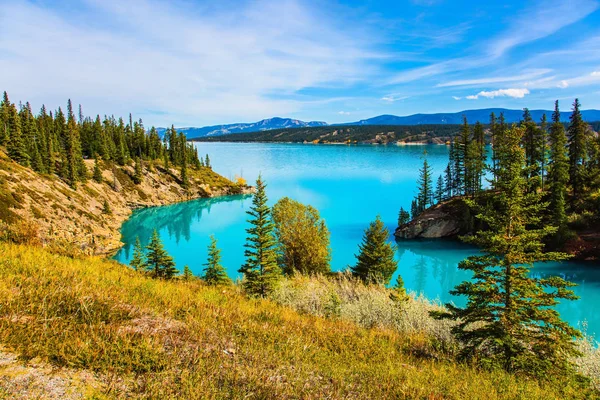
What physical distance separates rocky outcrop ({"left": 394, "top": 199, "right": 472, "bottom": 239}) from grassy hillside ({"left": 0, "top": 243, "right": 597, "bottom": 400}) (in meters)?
49.8

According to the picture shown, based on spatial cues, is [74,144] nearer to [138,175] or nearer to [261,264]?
[138,175]

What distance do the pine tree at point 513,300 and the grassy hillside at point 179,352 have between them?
997mm

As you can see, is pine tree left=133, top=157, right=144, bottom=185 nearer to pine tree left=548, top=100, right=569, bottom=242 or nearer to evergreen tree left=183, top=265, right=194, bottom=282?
evergreen tree left=183, top=265, right=194, bottom=282

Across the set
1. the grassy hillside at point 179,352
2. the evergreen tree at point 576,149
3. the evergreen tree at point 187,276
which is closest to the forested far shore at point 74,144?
the evergreen tree at point 187,276

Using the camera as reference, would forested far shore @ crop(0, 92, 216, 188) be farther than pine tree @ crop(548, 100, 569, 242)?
Yes

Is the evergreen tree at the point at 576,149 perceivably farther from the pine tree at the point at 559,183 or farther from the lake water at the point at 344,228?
the lake water at the point at 344,228

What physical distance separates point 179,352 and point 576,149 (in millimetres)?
57058

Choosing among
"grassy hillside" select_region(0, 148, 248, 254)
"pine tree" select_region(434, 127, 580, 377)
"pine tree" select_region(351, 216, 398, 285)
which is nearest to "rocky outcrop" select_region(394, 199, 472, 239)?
"pine tree" select_region(351, 216, 398, 285)

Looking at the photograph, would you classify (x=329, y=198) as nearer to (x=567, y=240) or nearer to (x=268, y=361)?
(x=567, y=240)

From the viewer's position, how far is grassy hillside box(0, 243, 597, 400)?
409 cm

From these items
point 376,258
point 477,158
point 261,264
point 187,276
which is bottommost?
point 376,258

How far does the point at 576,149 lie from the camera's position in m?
45.1

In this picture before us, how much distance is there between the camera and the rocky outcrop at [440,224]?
55.1 metres

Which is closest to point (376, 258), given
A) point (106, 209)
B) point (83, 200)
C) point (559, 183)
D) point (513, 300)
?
point (513, 300)
